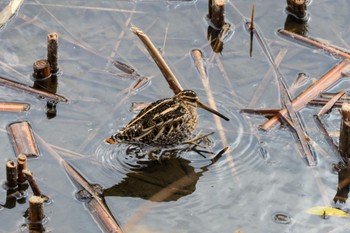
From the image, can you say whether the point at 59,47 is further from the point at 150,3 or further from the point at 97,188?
the point at 97,188

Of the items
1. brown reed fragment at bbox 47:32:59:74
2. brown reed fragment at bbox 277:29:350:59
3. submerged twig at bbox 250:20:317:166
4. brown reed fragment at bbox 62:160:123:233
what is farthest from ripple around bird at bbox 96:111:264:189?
brown reed fragment at bbox 277:29:350:59

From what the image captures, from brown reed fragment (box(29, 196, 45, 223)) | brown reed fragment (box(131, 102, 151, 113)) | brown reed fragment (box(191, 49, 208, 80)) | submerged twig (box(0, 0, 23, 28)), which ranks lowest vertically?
brown reed fragment (box(29, 196, 45, 223))

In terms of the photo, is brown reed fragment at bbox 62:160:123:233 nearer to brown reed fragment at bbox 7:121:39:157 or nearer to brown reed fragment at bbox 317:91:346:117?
brown reed fragment at bbox 7:121:39:157

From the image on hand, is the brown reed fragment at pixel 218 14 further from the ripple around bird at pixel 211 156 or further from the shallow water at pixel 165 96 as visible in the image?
the ripple around bird at pixel 211 156

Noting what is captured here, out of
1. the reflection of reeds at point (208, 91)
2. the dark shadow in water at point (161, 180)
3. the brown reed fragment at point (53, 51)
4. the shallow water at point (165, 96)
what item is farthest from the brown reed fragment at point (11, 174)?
the reflection of reeds at point (208, 91)

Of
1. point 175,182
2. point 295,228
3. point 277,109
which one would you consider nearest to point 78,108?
point 175,182
